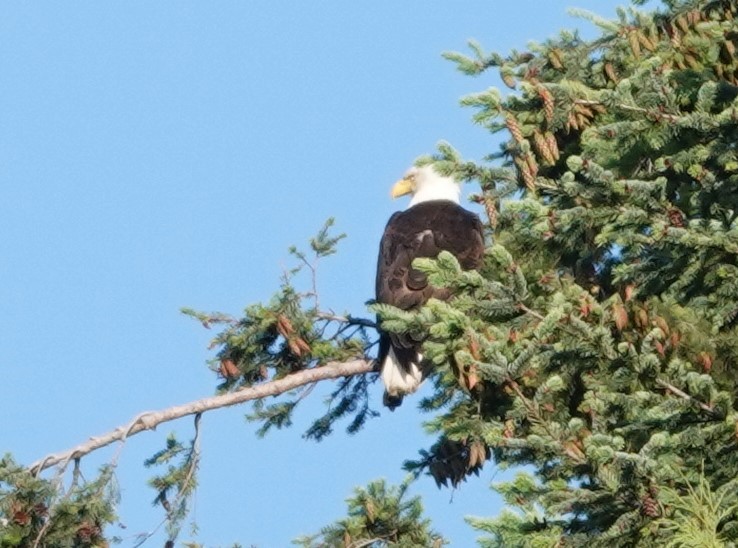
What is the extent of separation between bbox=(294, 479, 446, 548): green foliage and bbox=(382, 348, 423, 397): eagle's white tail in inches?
54.9

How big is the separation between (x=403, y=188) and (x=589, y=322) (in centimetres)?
660

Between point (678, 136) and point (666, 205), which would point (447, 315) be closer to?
point (666, 205)

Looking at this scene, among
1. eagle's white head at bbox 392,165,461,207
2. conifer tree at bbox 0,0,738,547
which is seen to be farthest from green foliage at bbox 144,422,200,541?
eagle's white head at bbox 392,165,461,207

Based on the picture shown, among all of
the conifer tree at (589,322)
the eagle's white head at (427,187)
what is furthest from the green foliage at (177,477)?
the eagle's white head at (427,187)

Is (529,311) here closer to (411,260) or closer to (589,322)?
(589,322)

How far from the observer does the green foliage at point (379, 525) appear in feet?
21.4

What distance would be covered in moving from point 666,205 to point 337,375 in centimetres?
296

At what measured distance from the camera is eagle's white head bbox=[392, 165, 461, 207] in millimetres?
10523

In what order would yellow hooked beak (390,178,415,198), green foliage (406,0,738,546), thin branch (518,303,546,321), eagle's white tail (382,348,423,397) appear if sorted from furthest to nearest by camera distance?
yellow hooked beak (390,178,415,198) → eagle's white tail (382,348,423,397) → thin branch (518,303,546,321) → green foliage (406,0,738,546)

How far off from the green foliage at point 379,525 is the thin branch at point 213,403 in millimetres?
791

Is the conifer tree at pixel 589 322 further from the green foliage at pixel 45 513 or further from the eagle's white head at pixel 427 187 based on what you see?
the eagle's white head at pixel 427 187

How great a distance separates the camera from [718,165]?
5668 mm

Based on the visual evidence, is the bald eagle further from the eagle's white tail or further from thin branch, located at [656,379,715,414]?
thin branch, located at [656,379,715,414]

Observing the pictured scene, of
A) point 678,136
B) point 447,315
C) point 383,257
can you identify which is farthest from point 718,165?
point 383,257
